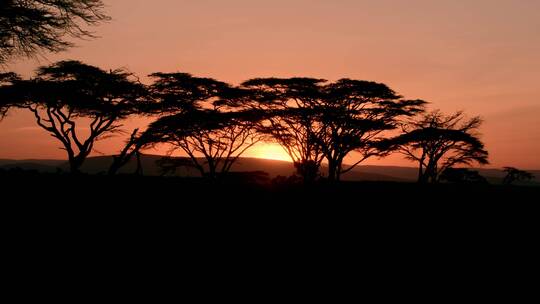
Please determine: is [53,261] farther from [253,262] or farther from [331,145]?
[331,145]

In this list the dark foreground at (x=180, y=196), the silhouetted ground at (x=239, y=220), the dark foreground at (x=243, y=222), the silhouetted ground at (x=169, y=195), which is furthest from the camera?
the silhouetted ground at (x=169, y=195)

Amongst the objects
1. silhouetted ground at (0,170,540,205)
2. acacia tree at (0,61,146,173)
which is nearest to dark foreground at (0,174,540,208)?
silhouetted ground at (0,170,540,205)

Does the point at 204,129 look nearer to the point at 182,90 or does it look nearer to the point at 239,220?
the point at 182,90

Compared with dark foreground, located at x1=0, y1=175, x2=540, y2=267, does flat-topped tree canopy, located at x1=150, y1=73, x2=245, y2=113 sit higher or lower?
higher

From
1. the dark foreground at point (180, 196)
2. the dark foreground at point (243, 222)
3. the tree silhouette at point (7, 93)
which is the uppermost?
the tree silhouette at point (7, 93)

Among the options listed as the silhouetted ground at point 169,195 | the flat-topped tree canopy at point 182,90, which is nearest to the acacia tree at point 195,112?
the flat-topped tree canopy at point 182,90

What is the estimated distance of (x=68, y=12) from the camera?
47.2ft

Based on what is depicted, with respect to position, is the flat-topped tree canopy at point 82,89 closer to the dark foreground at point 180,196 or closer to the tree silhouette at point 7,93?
the tree silhouette at point 7,93

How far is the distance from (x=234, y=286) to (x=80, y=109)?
85.4ft

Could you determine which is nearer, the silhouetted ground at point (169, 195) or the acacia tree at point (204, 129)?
the silhouetted ground at point (169, 195)

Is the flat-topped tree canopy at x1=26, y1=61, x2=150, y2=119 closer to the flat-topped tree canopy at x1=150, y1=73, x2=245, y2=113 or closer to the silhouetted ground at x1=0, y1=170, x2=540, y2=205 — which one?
the flat-topped tree canopy at x1=150, y1=73, x2=245, y2=113

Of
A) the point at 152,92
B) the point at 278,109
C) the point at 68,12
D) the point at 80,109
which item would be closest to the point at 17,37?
the point at 68,12

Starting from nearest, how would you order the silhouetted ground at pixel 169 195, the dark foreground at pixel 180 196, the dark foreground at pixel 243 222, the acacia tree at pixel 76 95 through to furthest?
the dark foreground at pixel 243 222 → the dark foreground at pixel 180 196 → the silhouetted ground at pixel 169 195 → the acacia tree at pixel 76 95

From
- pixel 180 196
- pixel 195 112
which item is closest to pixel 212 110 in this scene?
pixel 195 112
